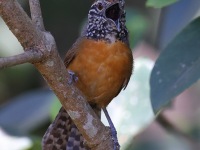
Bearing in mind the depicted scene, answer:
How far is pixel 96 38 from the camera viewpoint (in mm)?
3631

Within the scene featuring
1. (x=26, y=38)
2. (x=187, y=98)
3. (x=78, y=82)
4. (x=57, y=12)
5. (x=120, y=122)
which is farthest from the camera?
(x=57, y=12)

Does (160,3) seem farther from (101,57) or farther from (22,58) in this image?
(22,58)

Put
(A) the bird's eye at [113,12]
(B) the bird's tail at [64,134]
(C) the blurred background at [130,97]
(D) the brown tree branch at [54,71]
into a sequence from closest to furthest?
(D) the brown tree branch at [54,71] < (A) the bird's eye at [113,12] < (B) the bird's tail at [64,134] < (C) the blurred background at [130,97]

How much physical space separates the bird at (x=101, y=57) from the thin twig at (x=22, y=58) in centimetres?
84

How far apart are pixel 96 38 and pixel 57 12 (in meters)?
1.99

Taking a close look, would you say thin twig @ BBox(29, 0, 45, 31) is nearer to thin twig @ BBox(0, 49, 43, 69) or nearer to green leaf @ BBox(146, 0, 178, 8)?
thin twig @ BBox(0, 49, 43, 69)

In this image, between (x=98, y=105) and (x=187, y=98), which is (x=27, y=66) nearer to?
(x=187, y=98)

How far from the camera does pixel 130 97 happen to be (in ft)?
13.8

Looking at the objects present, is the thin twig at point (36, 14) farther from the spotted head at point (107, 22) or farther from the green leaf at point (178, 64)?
the spotted head at point (107, 22)

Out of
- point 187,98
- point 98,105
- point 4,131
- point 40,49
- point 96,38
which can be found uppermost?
point 40,49

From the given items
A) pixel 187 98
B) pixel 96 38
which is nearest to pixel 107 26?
pixel 96 38

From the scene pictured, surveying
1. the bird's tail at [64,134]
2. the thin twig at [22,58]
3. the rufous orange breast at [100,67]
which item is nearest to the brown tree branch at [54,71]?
the thin twig at [22,58]

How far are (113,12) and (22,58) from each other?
1.11 m

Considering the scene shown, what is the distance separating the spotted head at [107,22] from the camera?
138 inches
